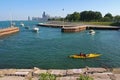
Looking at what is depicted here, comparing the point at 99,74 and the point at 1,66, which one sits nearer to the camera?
the point at 99,74

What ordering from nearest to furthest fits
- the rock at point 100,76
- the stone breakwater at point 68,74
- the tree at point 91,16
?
the rock at point 100,76 → the stone breakwater at point 68,74 → the tree at point 91,16

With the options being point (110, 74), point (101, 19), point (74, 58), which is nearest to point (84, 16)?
point (101, 19)

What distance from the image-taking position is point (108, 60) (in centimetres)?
3541

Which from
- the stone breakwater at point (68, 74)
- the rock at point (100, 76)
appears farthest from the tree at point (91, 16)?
the rock at point (100, 76)

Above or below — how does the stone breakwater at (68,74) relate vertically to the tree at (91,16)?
below

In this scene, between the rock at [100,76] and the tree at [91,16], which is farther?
the tree at [91,16]

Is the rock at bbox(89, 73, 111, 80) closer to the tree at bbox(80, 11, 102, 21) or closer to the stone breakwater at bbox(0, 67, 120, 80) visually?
the stone breakwater at bbox(0, 67, 120, 80)

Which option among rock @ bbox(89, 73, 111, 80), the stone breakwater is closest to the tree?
the stone breakwater

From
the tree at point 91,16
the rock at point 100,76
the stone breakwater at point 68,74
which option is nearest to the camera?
the rock at point 100,76

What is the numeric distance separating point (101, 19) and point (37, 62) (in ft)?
527

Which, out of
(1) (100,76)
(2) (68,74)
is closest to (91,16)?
(2) (68,74)

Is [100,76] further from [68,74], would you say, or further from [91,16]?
[91,16]

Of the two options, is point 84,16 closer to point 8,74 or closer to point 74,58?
point 74,58

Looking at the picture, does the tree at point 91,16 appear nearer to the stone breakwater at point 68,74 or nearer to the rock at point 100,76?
the stone breakwater at point 68,74
